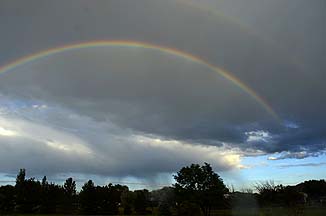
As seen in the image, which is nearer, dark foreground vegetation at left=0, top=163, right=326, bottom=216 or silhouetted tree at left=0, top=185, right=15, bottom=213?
dark foreground vegetation at left=0, top=163, right=326, bottom=216

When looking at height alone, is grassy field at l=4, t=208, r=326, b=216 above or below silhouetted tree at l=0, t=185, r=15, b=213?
below

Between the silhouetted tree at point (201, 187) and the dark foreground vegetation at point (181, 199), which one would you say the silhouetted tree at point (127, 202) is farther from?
the silhouetted tree at point (201, 187)

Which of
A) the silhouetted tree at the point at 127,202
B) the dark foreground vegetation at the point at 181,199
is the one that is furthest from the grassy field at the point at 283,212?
the silhouetted tree at the point at 127,202

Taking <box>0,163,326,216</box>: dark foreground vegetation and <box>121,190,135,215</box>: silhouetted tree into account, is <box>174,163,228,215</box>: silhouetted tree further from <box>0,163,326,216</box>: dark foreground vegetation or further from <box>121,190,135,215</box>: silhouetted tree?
<box>121,190,135,215</box>: silhouetted tree

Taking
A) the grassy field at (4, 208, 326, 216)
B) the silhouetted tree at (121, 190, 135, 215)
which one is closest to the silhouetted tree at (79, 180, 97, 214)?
the silhouetted tree at (121, 190, 135, 215)

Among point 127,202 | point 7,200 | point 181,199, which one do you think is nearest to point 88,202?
point 127,202

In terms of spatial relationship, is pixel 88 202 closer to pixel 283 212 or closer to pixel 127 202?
pixel 127 202

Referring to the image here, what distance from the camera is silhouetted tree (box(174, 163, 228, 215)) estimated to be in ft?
199

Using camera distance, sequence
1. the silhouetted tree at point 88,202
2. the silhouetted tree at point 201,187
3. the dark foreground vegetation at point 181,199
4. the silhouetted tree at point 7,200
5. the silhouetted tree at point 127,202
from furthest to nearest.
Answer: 1. the silhouetted tree at point 7,200
2. the silhouetted tree at point 88,202
3. the silhouetted tree at point 127,202
4. the silhouetted tree at point 201,187
5. the dark foreground vegetation at point 181,199

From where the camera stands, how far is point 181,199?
6134 cm

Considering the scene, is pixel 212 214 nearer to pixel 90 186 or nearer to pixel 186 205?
pixel 186 205

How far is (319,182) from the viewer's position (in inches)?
2704

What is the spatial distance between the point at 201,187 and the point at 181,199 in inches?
163

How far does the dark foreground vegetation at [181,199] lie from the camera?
32.2 meters
